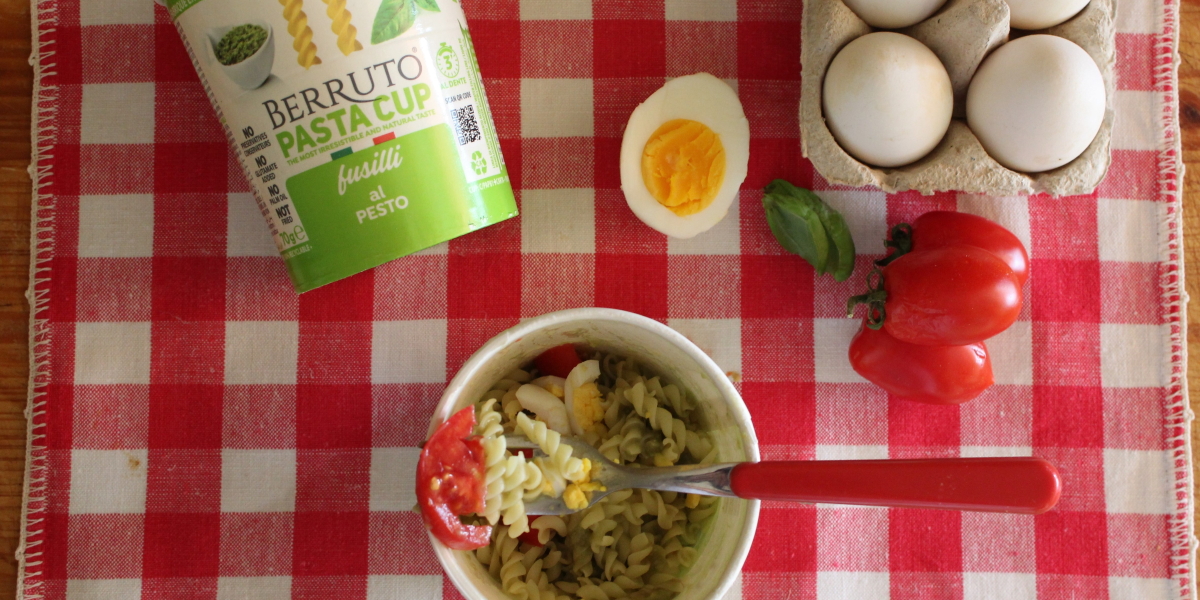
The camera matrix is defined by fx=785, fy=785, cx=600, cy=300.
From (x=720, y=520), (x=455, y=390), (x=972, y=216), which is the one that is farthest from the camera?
(x=972, y=216)

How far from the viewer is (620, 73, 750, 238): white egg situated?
1.17 meters

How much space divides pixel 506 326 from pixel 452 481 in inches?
14.6

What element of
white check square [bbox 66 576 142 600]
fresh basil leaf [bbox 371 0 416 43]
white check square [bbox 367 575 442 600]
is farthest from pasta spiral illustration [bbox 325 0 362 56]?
white check square [bbox 66 576 142 600]

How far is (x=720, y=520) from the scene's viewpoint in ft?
3.49

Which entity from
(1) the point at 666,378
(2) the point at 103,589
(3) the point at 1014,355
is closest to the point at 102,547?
(2) the point at 103,589

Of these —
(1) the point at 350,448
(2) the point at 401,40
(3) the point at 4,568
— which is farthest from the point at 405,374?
(3) the point at 4,568

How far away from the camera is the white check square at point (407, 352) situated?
1.23 meters

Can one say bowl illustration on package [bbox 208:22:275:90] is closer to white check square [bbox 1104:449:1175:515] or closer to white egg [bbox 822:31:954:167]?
white egg [bbox 822:31:954:167]

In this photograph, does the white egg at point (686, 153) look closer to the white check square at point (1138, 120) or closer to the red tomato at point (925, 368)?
the red tomato at point (925, 368)

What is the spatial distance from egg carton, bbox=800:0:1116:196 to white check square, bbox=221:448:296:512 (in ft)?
3.02

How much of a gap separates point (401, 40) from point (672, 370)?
0.56 m

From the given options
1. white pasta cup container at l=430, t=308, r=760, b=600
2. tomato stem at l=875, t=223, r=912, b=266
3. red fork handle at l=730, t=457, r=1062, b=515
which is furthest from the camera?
tomato stem at l=875, t=223, r=912, b=266

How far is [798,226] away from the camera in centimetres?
117

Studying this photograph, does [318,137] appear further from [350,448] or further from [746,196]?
[746,196]
